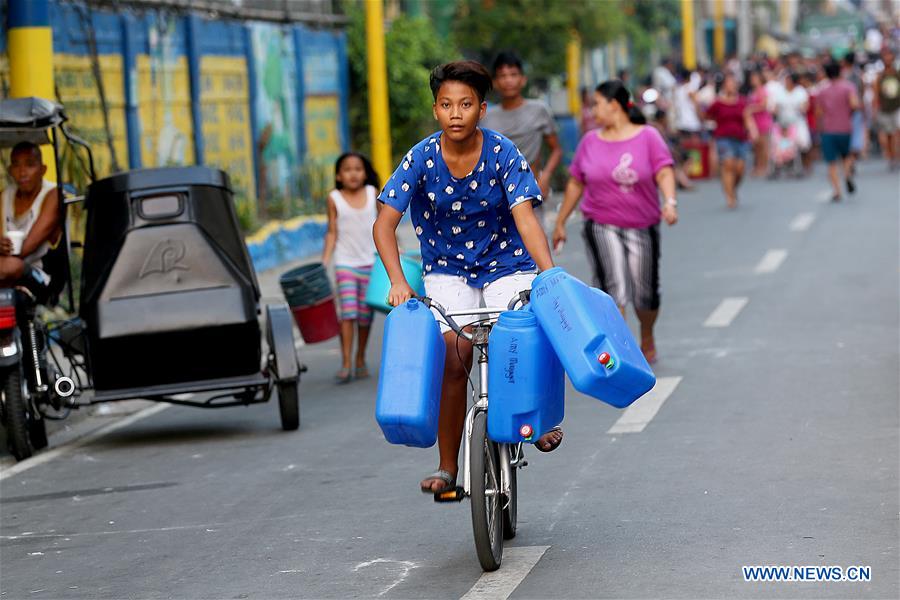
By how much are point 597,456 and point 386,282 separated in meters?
2.74

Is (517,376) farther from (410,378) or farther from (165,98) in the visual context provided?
(165,98)

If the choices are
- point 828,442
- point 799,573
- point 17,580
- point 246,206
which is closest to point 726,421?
point 828,442

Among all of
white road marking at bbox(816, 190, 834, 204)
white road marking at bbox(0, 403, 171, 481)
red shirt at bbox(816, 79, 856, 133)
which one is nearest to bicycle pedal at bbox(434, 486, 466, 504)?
white road marking at bbox(0, 403, 171, 481)

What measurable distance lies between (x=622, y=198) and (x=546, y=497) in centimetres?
404

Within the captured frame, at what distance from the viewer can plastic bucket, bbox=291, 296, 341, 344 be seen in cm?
1123

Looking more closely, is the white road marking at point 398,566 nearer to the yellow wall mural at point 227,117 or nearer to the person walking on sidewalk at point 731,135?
the yellow wall mural at point 227,117

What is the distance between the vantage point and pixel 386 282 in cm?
1085

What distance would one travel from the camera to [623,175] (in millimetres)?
11227

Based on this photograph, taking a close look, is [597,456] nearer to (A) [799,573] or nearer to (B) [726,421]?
(B) [726,421]

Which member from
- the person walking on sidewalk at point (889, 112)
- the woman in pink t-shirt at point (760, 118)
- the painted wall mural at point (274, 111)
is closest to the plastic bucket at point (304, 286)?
the painted wall mural at point (274, 111)

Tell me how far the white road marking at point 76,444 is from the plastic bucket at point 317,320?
3.93ft

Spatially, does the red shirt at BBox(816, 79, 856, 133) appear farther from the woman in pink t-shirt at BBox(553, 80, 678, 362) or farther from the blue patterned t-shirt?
the blue patterned t-shirt

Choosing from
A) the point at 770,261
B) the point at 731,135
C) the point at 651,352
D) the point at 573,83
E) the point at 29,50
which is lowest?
the point at 770,261

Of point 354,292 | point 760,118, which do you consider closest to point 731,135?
point 760,118
